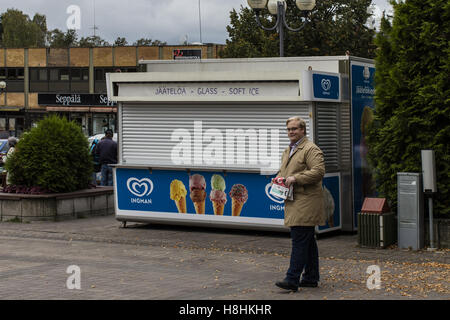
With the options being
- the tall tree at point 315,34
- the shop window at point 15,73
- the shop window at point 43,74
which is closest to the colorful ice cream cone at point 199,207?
the tall tree at point 315,34

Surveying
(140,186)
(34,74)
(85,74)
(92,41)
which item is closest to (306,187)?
(140,186)

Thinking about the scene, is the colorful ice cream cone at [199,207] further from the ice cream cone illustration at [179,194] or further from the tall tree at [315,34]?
the tall tree at [315,34]

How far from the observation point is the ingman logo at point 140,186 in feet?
45.0

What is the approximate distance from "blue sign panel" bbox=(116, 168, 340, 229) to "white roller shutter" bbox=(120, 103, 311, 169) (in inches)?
8.3

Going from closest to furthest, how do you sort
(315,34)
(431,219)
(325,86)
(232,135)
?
(431,219) < (325,86) < (232,135) < (315,34)

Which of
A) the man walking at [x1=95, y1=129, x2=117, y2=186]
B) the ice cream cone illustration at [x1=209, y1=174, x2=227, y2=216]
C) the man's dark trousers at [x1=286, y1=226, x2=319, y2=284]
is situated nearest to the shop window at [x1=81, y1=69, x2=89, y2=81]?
the man walking at [x1=95, y1=129, x2=117, y2=186]

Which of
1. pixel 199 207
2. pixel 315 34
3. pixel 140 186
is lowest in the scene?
pixel 199 207

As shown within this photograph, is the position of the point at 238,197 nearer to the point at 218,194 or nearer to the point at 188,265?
the point at 218,194

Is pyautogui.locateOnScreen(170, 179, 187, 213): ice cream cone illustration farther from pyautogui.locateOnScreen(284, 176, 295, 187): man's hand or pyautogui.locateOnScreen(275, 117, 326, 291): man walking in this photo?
pyautogui.locateOnScreen(284, 176, 295, 187): man's hand

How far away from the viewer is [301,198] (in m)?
8.10

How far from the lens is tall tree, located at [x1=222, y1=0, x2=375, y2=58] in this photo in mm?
38781

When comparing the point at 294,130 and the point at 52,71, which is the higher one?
the point at 52,71

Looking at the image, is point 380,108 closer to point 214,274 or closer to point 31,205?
point 214,274

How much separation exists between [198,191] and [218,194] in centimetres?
37
